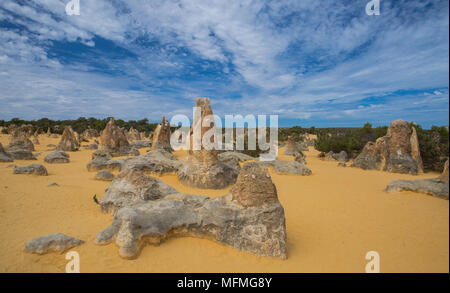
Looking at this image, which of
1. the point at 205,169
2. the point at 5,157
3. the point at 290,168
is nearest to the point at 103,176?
the point at 205,169

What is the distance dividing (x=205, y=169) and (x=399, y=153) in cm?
621

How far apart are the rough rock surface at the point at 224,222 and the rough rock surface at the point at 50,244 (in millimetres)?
406

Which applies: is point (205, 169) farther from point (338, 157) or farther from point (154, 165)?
point (338, 157)

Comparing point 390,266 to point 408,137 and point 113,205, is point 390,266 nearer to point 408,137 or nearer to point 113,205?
point 113,205

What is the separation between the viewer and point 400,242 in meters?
2.03

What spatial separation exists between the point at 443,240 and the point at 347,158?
15.9m

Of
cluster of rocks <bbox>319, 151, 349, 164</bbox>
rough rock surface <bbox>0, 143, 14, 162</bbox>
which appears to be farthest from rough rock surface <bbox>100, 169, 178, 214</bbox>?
cluster of rocks <bbox>319, 151, 349, 164</bbox>

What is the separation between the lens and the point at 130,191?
5270 mm

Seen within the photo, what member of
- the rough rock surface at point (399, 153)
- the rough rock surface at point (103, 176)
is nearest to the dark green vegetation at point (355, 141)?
the rough rock surface at point (399, 153)

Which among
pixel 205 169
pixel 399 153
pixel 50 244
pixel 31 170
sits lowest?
pixel 50 244

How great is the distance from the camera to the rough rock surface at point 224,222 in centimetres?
348

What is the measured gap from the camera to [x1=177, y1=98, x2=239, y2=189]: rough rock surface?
331 inches

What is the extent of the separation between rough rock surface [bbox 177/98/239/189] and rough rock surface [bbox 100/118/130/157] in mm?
9675
